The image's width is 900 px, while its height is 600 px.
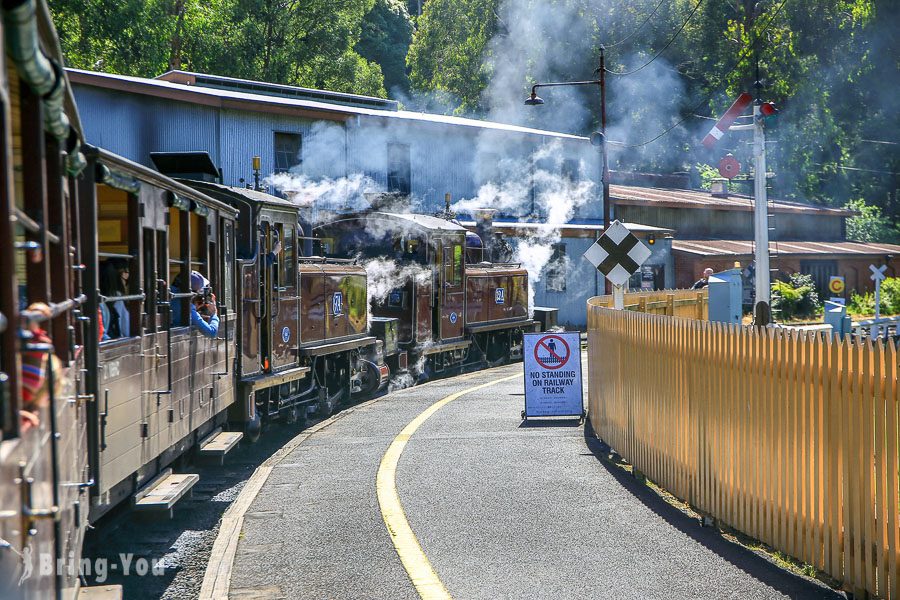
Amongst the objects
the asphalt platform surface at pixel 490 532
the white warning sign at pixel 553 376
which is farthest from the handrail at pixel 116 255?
the white warning sign at pixel 553 376

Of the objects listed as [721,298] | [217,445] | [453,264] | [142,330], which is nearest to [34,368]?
[142,330]

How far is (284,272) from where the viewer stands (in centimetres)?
1334

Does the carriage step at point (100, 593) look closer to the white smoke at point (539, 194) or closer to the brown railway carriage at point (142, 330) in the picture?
the brown railway carriage at point (142, 330)

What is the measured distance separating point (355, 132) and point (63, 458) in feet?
91.1

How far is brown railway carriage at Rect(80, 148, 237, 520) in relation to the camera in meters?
6.31

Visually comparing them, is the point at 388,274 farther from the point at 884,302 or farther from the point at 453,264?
the point at 884,302

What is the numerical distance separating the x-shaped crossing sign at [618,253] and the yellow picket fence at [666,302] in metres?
1.87

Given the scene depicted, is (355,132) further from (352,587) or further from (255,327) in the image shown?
(352,587)

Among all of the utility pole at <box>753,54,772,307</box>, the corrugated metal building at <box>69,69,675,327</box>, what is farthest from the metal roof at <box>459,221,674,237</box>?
the utility pole at <box>753,54,772,307</box>

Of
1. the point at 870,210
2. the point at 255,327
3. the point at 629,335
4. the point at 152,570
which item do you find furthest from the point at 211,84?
the point at 870,210

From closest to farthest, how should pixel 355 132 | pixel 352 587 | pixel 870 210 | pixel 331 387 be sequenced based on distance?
pixel 352 587 → pixel 331 387 → pixel 355 132 → pixel 870 210

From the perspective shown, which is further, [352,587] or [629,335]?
[629,335]

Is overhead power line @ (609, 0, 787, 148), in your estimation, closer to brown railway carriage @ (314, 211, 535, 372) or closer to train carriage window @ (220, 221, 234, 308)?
brown railway carriage @ (314, 211, 535, 372)

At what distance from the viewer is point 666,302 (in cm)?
1867
